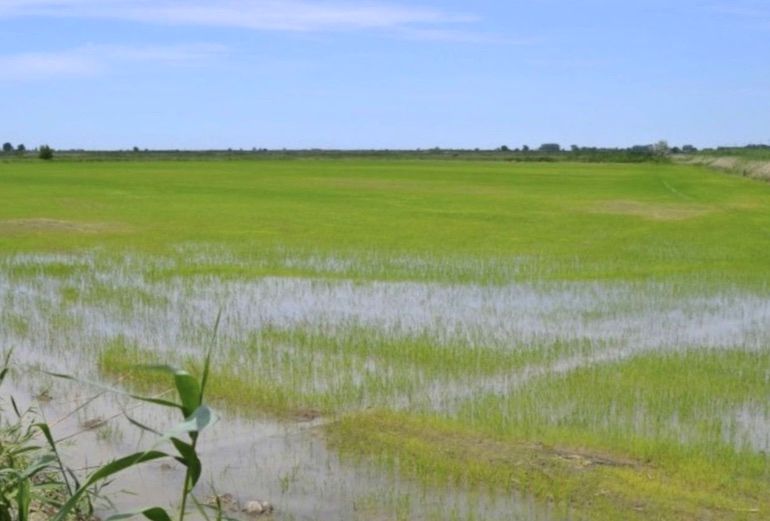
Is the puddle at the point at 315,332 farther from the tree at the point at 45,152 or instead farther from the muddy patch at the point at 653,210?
the tree at the point at 45,152

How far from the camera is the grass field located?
5.92m

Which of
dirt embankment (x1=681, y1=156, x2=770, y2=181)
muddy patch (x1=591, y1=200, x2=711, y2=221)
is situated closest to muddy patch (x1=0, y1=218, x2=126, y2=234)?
muddy patch (x1=591, y1=200, x2=711, y2=221)

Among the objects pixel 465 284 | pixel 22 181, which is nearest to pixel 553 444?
pixel 465 284

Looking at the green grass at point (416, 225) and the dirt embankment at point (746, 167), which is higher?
the dirt embankment at point (746, 167)

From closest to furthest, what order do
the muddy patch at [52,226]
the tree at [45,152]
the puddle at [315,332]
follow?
the puddle at [315,332] → the muddy patch at [52,226] → the tree at [45,152]

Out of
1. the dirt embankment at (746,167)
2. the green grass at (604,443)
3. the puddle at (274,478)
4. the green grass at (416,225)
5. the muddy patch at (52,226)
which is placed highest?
the dirt embankment at (746,167)

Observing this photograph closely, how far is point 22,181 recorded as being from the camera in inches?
1363

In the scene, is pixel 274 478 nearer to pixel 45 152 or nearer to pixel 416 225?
pixel 416 225

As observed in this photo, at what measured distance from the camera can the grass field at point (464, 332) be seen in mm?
5922

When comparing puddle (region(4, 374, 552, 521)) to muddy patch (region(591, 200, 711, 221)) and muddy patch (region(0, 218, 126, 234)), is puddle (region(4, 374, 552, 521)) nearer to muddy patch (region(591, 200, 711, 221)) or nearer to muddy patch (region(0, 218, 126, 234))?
muddy patch (region(0, 218, 126, 234))

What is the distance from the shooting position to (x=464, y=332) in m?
9.70

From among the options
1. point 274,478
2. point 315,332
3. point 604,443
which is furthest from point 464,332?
point 274,478

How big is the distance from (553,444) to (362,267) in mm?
8430

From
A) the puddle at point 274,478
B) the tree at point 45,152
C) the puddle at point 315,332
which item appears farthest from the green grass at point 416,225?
the tree at point 45,152
